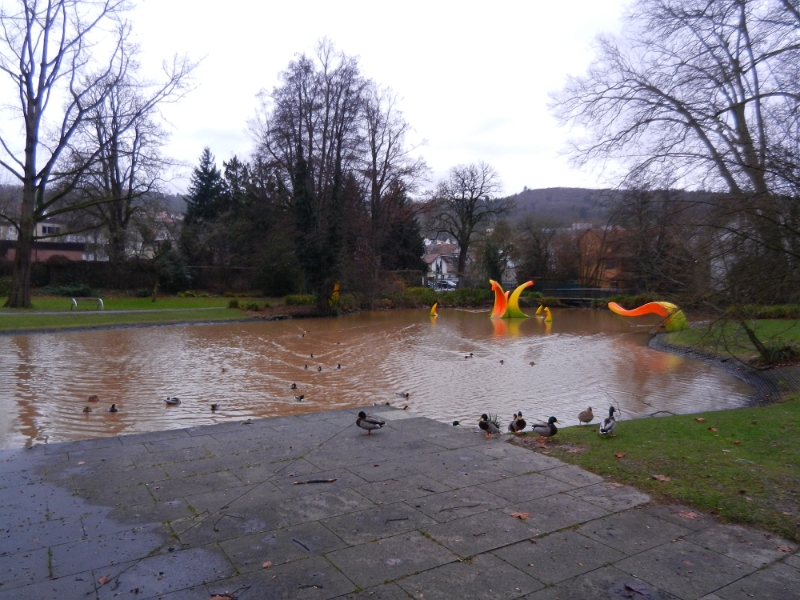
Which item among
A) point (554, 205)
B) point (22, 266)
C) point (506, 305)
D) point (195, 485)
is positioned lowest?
point (195, 485)

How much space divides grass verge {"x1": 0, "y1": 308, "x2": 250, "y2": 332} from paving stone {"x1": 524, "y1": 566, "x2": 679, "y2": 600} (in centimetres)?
2385

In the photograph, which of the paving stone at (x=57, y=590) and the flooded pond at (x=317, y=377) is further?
the flooded pond at (x=317, y=377)

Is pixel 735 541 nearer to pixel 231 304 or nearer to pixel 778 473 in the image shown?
pixel 778 473

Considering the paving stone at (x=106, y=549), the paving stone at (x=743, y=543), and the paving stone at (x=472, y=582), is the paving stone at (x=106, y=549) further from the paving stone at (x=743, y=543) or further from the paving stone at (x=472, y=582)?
the paving stone at (x=743, y=543)

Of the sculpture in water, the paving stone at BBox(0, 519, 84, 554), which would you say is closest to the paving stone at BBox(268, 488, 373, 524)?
the paving stone at BBox(0, 519, 84, 554)

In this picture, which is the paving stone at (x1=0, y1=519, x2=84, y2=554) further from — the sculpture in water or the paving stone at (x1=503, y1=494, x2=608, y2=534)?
the sculpture in water

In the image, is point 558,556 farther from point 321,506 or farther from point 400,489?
point 321,506

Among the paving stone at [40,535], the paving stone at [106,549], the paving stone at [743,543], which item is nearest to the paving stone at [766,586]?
the paving stone at [743,543]

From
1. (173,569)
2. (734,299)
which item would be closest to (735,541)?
(173,569)

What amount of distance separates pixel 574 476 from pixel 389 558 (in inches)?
98.1

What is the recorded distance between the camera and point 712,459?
6.31m

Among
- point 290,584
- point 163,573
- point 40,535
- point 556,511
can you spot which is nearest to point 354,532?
point 290,584

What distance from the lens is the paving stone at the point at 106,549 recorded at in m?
4.02

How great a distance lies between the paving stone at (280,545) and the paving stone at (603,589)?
1.48 m
